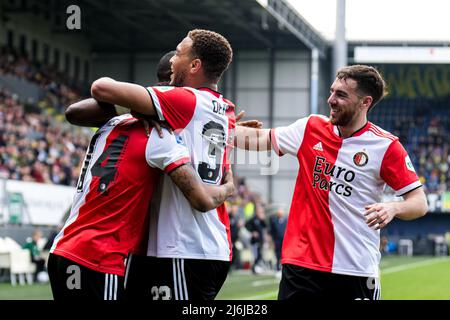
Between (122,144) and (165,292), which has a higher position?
(122,144)

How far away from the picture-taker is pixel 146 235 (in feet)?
17.3

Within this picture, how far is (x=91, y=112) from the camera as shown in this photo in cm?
504

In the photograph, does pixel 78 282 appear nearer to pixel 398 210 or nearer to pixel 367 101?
pixel 398 210

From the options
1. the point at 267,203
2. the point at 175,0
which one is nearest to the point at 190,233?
the point at 175,0

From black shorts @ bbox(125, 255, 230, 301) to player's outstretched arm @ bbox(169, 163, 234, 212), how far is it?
38 centimetres

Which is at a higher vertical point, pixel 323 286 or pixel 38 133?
pixel 38 133

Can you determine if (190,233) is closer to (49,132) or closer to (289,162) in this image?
(49,132)

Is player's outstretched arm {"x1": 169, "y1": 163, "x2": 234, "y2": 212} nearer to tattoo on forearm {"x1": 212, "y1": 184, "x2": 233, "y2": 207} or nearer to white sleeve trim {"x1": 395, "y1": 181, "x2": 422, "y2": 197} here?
tattoo on forearm {"x1": 212, "y1": 184, "x2": 233, "y2": 207}

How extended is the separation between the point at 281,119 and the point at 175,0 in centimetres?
Result: 996

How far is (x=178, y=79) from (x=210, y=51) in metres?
0.25

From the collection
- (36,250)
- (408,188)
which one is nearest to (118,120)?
(408,188)

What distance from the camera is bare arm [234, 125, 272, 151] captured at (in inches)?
248

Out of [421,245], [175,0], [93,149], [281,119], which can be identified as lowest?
[421,245]
